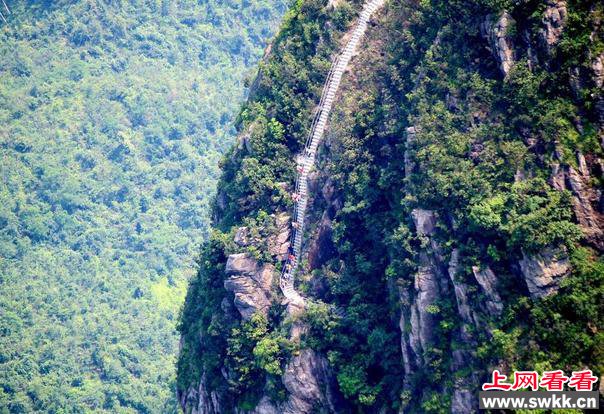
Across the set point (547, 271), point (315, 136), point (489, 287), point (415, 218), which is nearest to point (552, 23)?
point (415, 218)

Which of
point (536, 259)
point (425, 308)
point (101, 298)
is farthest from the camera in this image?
point (101, 298)

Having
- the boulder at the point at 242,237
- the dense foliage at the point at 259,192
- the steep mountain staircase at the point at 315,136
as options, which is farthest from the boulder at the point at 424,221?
the boulder at the point at 242,237

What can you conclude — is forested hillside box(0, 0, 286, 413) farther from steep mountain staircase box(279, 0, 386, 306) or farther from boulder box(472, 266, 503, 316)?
boulder box(472, 266, 503, 316)

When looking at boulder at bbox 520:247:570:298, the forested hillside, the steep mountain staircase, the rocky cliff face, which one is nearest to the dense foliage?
the rocky cliff face

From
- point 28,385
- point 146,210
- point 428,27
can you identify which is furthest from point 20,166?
point 428,27

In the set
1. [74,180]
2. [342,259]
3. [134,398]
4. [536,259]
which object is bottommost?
[134,398]

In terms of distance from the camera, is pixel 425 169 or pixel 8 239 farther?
pixel 8 239

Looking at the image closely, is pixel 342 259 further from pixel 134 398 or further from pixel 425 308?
pixel 134 398
